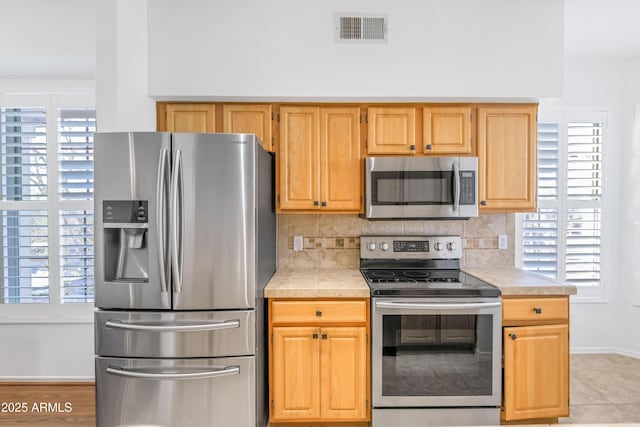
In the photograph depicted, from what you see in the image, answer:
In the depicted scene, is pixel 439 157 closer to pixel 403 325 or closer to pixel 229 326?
pixel 403 325

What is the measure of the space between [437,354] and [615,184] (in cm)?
261

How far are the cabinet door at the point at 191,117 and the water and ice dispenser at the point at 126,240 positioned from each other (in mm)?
873

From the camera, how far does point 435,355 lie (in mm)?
2320

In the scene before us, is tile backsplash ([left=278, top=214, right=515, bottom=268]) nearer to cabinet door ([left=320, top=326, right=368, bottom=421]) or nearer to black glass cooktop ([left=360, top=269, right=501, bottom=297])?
black glass cooktop ([left=360, top=269, right=501, bottom=297])

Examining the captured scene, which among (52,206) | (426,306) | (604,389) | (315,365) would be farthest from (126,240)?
(604,389)

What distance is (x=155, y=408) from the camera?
2.04 metres

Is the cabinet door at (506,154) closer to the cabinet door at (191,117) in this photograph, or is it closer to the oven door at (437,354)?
the oven door at (437,354)

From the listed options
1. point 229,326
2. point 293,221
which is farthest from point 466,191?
point 229,326

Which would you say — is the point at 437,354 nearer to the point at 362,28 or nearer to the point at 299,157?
the point at 299,157

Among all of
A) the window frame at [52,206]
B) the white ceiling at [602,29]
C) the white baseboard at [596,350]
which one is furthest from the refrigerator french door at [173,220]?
the white baseboard at [596,350]

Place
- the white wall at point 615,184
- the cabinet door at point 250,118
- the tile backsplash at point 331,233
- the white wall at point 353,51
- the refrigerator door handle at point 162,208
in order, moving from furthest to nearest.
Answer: the white wall at point 615,184
the tile backsplash at point 331,233
the cabinet door at point 250,118
the white wall at point 353,51
the refrigerator door handle at point 162,208

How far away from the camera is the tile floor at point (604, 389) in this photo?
2.60 metres

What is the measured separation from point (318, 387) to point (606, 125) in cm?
345

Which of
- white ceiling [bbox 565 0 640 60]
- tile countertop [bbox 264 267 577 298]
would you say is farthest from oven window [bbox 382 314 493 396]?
white ceiling [bbox 565 0 640 60]
